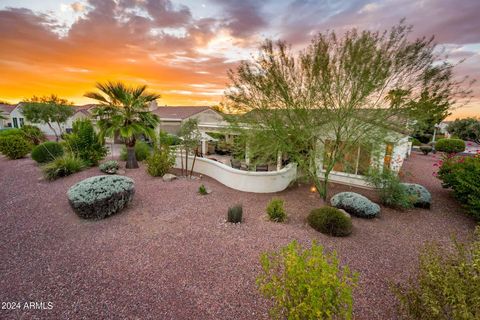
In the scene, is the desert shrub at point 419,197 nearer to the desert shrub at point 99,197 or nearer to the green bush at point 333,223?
the green bush at point 333,223

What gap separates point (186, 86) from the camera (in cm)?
1772

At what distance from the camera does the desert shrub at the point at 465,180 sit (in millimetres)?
7074

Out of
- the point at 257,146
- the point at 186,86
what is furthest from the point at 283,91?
the point at 186,86

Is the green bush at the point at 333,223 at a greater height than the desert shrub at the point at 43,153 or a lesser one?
lesser

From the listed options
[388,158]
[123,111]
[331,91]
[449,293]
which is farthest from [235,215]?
[123,111]

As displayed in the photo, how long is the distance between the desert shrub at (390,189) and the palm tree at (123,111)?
12.2 metres

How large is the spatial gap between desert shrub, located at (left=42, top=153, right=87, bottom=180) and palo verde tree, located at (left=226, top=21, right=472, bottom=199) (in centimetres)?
924

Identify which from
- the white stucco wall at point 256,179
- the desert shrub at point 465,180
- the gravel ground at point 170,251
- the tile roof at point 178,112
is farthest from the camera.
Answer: the tile roof at point 178,112

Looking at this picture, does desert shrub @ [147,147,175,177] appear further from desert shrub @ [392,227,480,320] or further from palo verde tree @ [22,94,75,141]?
palo verde tree @ [22,94,75,141]

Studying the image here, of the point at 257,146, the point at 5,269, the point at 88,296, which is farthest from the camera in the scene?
the point at 257,146

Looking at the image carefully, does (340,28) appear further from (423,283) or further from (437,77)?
(423,283)

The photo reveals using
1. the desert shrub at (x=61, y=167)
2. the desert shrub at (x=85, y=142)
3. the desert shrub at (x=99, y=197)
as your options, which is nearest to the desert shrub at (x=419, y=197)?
the desert shrub at (x=99, y=197)

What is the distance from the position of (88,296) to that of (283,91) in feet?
25.3

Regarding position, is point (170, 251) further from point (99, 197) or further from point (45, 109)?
point (45, 109)
